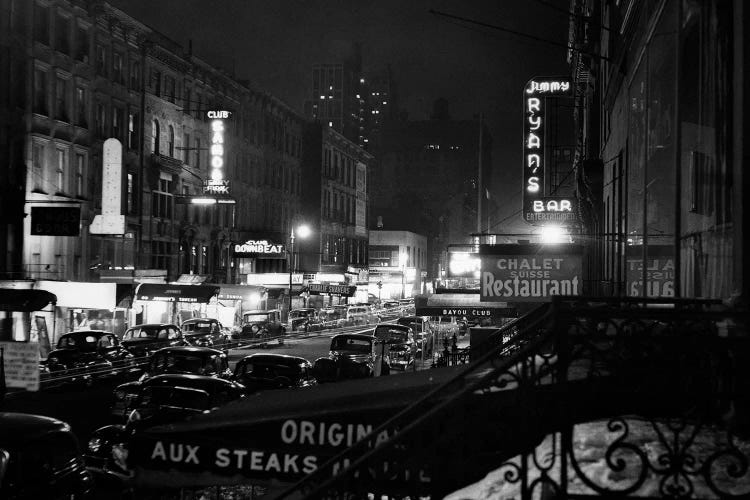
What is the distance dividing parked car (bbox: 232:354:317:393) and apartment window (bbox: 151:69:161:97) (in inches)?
1265

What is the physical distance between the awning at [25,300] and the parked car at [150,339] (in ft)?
9.92

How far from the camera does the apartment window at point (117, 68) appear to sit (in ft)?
148

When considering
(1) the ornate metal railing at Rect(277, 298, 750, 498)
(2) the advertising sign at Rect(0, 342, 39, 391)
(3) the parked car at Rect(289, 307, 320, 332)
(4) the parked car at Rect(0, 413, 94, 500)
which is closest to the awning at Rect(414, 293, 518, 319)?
(2) the advertising sign at Rect(0, 342, 39, 391)

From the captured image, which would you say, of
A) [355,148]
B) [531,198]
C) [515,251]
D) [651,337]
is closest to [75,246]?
[531,198]

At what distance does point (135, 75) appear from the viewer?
47.4 m

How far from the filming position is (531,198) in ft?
96.8

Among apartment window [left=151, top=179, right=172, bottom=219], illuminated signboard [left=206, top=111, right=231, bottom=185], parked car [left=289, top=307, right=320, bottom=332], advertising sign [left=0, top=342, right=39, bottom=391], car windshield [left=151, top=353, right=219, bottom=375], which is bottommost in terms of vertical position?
parked car [left=289, top=307, right=320, bottom=332]

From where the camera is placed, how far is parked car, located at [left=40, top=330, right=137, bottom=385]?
80.5 feet

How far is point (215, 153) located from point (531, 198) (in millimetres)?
27721

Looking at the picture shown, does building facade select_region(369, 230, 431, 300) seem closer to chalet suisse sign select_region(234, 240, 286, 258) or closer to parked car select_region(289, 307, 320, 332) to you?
chalet suisse sign select_region(234, 240, 286, 258)

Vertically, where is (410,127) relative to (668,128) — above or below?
above

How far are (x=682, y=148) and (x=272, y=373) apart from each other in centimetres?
1379

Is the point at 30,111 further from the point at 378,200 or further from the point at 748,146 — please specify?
the point at 378,200

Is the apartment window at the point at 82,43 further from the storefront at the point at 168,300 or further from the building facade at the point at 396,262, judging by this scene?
the building facade at the point at 396,262
